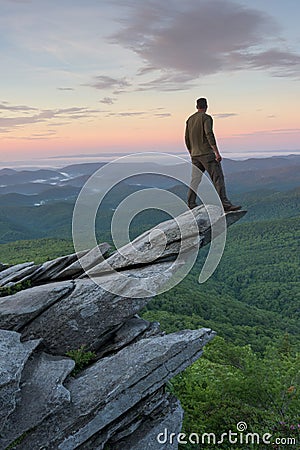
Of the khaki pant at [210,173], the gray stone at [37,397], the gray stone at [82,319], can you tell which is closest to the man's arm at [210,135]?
the khaki pant at [210,173]

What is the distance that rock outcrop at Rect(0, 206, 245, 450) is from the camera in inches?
400

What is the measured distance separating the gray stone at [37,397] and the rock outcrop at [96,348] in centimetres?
3

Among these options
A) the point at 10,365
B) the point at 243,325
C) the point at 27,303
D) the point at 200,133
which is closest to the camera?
the point at 10,365

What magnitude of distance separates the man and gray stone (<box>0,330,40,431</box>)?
28.1 ft

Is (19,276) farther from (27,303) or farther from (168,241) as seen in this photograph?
(168,241)

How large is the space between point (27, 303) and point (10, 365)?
2603mm

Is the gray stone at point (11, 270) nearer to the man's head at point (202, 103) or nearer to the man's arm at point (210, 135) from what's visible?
the man's arm at point (210, 135)

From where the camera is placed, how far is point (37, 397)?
10.2m

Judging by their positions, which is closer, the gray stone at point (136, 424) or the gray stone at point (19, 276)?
the gray stone at point (136, 424)

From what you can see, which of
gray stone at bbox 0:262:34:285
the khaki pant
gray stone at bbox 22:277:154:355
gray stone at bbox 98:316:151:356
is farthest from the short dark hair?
gray stone at bbox 0:262:34:285

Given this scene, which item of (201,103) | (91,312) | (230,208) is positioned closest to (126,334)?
(91,312)

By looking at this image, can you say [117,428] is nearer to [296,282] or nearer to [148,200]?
[148,200]

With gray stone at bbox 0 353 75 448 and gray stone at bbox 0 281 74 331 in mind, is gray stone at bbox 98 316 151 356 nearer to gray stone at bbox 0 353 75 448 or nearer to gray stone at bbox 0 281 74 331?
gray stone at bbox 0 353 75 448

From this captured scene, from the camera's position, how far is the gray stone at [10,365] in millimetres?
9602
